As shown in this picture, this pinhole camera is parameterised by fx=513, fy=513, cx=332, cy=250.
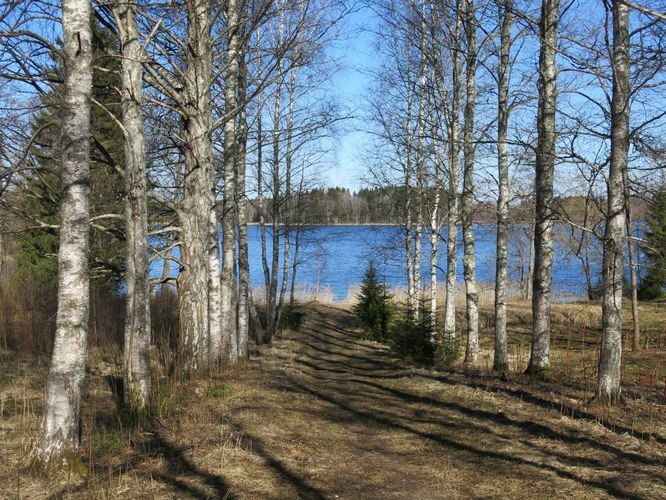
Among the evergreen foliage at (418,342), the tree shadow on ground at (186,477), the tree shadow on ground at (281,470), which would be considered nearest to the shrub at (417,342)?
the evergreen foliage at (418,342)

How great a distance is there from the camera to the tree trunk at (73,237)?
4.28 metres

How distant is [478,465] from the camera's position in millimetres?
4914

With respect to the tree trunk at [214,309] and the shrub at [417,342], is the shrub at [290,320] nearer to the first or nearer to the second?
the shrub at [417,342]

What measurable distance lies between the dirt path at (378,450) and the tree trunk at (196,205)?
34.8 inches

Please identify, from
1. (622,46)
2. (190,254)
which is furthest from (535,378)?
(190,254)

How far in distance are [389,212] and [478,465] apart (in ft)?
44.3

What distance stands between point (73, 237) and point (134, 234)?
62.5 inches

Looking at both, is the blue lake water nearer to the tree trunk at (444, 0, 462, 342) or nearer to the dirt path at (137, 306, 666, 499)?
the tree trunk at (444, 0, 462, 342)

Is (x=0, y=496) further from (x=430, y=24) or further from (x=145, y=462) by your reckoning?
(x=430, y=24)

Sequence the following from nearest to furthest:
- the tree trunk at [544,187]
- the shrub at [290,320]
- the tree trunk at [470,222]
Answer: the tree trunk at [544,187] < the tree trunk at [470,222] < the shrub at [290,320]

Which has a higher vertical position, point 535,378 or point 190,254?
point 190,254

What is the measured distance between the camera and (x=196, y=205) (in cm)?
812

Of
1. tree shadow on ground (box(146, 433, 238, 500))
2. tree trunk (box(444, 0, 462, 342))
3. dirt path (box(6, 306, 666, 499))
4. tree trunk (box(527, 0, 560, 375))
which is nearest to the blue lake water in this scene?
tree trunk (box(444, 0, 462, 342))

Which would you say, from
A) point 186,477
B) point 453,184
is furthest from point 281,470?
point 453,184
